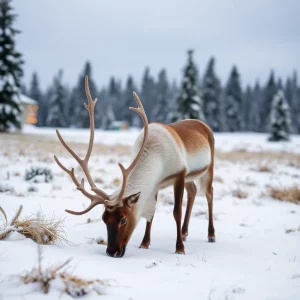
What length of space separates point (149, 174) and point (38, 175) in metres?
4.04

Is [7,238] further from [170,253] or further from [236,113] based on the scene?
[236,113]

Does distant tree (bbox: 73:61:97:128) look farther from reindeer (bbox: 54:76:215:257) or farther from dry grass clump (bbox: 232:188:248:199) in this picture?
reindeer (bbox: 54:76:215:257)

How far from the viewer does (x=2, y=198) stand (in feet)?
16.9

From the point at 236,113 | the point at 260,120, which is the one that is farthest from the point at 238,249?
the point at 260,120

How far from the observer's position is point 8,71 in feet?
101

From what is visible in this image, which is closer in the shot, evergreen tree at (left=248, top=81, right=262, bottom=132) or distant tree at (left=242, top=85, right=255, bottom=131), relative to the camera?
evergreen tree at (left=248, top=81, right=262, bottom=132)

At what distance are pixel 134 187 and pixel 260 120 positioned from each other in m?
67.4

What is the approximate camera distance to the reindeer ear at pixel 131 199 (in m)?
3.49

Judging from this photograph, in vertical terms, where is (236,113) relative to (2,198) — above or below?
above

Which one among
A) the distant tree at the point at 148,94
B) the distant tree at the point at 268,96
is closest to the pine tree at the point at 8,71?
the distant tree at the point at 148,94

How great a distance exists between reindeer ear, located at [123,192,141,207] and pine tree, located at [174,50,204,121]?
34.6 meters

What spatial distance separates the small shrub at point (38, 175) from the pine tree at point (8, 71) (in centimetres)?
2460

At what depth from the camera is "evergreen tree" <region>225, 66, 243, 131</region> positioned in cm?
5503

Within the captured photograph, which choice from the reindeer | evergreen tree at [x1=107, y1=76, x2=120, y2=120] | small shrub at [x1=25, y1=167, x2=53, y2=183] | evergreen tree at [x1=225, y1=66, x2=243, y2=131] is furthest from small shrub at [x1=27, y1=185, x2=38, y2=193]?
evergreen tree at [x1=107, y1=76, x2=120, y2=120]
